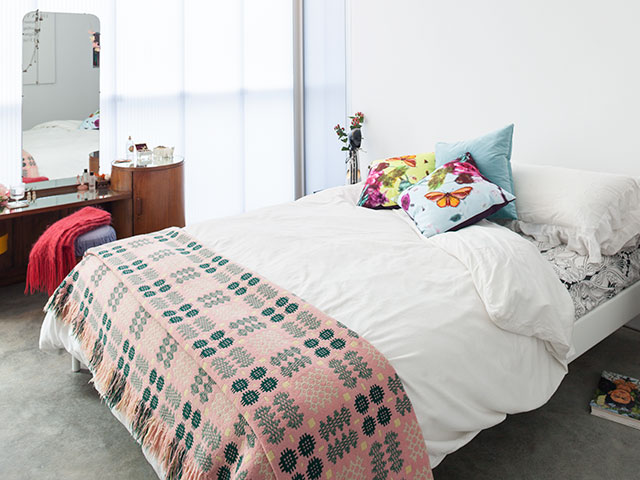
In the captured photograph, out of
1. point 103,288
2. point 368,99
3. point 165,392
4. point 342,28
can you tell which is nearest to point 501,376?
point 165,392

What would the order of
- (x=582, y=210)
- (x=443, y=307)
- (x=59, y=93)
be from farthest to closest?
(x=59, y=93) → (x=582, y=210) → (x=443, y=307)

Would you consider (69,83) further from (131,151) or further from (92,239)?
(92,239)

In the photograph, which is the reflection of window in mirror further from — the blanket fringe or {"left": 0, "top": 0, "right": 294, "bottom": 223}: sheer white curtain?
the blanket fringe

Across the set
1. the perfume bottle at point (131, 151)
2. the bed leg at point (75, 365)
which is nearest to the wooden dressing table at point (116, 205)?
the perfume bottle at point (131, 151)

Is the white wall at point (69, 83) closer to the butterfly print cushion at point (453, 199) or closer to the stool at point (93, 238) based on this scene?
the stool at point (93, 238)

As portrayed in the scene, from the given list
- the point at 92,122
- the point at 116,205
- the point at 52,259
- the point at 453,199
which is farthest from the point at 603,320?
the point at 92,122

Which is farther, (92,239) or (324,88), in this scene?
(324,88)

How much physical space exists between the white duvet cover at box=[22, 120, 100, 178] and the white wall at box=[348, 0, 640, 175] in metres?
1.75

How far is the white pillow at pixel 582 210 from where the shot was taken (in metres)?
2.34

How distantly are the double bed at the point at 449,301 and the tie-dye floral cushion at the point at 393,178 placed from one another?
0.30 meters

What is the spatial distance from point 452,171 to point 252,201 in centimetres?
219

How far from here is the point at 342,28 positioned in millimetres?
4016

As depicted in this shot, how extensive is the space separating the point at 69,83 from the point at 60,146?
→ 0.36 metres

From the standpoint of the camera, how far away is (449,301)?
183 cm
